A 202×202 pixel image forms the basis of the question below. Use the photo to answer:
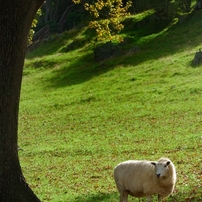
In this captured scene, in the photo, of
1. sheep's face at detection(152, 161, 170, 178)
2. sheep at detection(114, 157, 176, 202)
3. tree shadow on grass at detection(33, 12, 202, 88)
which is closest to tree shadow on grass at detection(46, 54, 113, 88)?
tree shadow on grass at detection(33, 12, 202, 88)

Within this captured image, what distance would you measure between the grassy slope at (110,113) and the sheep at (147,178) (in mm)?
1078

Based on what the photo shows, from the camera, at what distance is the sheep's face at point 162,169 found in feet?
39.9

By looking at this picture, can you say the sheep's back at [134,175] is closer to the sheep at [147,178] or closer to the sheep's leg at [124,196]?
the sheep at [147,178]

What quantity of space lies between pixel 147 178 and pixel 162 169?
1.98 ft

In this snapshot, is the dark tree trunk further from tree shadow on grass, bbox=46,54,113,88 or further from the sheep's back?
tree shadow on grass, bbox=46,54,113,88

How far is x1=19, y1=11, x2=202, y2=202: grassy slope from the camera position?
61.7 ft

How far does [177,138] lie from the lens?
78.8 ft

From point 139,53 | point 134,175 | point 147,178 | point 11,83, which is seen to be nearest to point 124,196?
point 134,175

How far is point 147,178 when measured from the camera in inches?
495

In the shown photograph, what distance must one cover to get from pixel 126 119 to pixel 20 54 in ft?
69.3

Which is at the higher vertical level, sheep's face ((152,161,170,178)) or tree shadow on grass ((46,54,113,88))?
sheep's face ((152,161,170,178))

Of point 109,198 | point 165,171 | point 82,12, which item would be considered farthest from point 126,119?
point 82,12

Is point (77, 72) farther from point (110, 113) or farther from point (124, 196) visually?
point (124, 196)

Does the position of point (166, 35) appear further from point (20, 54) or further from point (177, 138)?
point (20, 54)
